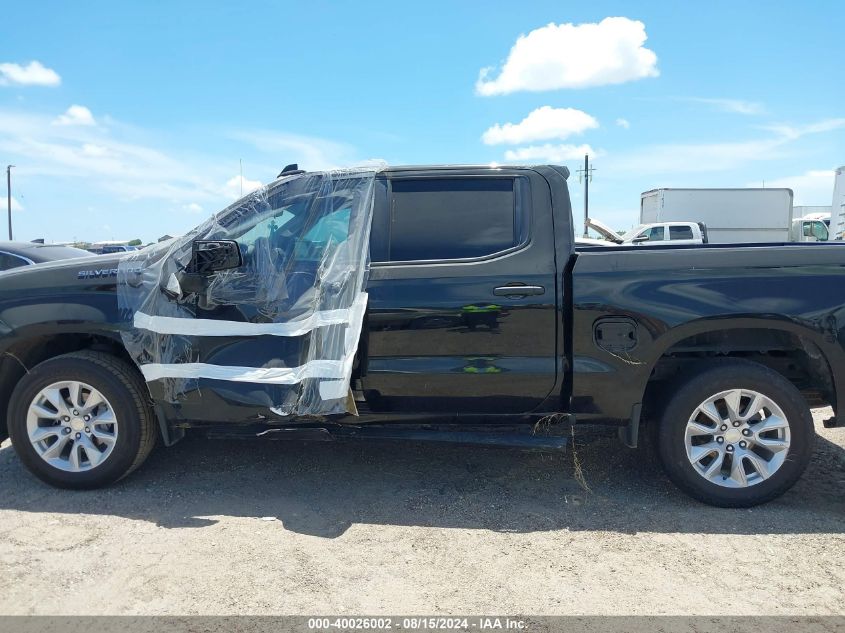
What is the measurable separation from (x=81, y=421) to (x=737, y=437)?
3921mm

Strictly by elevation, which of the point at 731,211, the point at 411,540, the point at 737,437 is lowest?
the point at 411,540

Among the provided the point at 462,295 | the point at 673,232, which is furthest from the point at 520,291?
the point at 673,232

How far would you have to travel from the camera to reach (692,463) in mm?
3635

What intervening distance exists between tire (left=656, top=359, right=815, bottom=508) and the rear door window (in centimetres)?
138

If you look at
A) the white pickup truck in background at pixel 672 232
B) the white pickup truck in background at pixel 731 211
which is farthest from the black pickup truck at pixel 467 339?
the white pickup truck in background at pixel 731 211

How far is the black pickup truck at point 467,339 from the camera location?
357 centimetres

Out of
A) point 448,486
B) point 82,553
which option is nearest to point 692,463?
point 448,486

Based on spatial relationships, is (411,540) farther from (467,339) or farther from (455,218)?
(455,218)

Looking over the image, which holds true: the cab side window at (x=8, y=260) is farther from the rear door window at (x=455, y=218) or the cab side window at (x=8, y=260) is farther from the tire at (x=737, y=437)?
the tire at (x=737, y=437)

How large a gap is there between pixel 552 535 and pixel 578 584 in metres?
0.49

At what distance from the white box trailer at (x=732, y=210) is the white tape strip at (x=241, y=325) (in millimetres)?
19972

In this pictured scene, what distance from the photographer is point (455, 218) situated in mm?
3773

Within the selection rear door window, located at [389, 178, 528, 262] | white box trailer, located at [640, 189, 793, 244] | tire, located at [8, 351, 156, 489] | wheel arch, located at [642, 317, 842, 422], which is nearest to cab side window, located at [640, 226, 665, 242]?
white box trailer, located at [640, 189, 793, 244]

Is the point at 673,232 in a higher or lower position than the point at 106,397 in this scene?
higher
